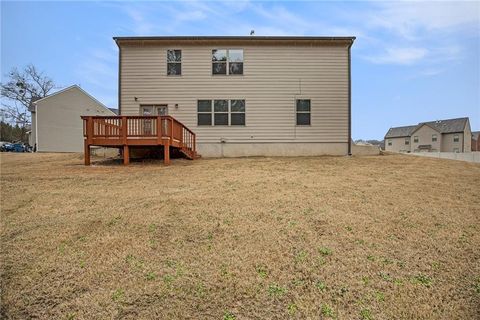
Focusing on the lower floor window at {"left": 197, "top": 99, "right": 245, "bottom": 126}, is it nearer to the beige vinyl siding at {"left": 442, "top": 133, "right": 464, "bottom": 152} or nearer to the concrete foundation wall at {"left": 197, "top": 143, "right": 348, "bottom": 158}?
the concrete foundation wall at {"left": 197, "top": 143, "right": 348, "bottom": 158}

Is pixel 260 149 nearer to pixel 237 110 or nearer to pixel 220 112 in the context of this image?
pixel 237 110

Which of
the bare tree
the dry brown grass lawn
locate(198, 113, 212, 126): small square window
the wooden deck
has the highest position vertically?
the bare tree

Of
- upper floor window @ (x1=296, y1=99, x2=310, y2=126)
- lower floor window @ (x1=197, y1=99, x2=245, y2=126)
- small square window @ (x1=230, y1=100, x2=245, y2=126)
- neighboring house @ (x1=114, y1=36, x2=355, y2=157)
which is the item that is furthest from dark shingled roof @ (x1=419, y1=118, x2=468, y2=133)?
lower floor window @ (x1=197, y1=99, x2=245, y2=126)

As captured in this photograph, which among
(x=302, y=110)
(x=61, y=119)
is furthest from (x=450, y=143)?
(x=61, y=119)

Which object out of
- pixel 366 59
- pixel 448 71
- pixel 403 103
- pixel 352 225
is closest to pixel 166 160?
pixel 352 225

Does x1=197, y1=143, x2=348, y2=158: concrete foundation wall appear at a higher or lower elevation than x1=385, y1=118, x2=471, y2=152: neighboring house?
lower

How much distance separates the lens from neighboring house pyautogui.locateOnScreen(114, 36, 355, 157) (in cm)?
1441

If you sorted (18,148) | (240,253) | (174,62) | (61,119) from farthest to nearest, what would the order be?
1. (18,148)
2. (61,119)
3. (174,62)
4. (240,253)

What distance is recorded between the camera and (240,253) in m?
4.12

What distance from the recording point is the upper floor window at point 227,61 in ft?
47.8

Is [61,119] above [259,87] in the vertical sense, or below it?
below

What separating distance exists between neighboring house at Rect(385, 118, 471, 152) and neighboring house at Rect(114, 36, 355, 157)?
41423 millimetres

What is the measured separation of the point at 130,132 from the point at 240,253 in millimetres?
8258

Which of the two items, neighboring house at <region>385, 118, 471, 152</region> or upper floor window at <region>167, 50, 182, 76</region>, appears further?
neighboring house at <region>385, 118, 471, 152</region>
